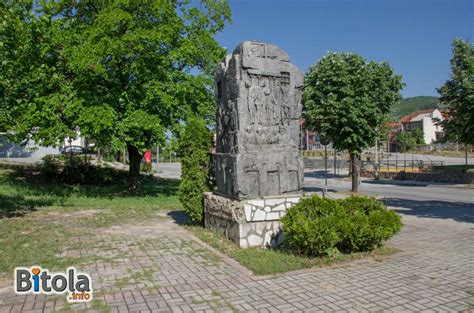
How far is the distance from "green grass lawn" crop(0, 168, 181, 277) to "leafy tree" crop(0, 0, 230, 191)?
2.61m

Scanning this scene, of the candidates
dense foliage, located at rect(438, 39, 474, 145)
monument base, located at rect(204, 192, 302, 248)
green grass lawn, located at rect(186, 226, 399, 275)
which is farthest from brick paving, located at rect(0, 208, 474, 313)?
dense foliage, located at rect(438, 39, 474, 145)

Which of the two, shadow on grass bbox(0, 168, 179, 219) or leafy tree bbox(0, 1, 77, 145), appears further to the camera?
leafy tree bbox(0, 1, 77, 145)

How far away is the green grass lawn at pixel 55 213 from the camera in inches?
309

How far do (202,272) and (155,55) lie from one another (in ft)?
37.0

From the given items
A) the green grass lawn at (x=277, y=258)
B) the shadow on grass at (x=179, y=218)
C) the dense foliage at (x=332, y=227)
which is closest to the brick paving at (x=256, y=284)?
the green grass lawn at (x=277, y=258)

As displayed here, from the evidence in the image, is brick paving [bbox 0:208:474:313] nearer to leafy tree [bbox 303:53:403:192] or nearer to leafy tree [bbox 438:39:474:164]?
leafy tree [bbox 303:53:403:192]

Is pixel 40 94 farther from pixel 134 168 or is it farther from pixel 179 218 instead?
pixel 179 218

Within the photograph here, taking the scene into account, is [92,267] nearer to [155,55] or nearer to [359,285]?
[359,285]

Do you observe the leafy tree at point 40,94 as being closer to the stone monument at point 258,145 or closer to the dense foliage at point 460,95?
the stone monument at point 258,145

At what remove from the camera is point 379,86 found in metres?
18.8

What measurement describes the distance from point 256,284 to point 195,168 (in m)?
5.10

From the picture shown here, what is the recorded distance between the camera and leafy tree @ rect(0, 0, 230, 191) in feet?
49.1

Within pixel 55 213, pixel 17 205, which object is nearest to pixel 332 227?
pixel 55 213

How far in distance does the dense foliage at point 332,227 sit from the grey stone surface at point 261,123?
1.13 meters
